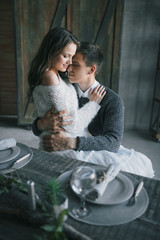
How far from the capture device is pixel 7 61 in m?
4.05

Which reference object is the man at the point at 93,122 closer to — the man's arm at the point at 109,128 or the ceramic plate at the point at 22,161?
the man's arm at the point at 109,128

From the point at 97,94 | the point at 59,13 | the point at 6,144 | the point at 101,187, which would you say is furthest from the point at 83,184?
the point at 59,13

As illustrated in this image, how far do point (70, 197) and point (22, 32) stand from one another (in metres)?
3.04

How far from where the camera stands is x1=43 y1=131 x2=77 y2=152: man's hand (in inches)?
54.1

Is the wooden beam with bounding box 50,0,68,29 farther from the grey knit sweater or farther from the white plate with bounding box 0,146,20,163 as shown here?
the white plate with bounding box 0,146,20,163

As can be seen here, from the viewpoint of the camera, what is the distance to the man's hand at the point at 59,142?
1.37m

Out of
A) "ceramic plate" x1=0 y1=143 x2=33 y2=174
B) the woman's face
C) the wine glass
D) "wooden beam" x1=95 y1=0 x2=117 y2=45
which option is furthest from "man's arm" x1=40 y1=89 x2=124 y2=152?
"wooden beam" x1=95 y1=0 x2=117 y2=45

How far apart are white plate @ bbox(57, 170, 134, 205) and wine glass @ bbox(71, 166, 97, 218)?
38mm

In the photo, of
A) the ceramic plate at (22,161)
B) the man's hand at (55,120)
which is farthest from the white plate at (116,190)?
the man's hand at (55,120)

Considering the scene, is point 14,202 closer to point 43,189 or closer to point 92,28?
point 43,189

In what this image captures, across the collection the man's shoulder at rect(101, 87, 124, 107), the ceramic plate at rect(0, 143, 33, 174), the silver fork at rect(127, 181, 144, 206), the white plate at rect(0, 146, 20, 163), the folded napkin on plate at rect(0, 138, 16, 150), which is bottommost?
the ceramic plate at rect(0, 143, 33, 174)

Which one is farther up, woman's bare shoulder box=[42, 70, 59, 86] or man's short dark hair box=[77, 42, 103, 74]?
man's short dark hair box=[77, 42, 103, 74]

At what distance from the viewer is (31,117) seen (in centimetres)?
357

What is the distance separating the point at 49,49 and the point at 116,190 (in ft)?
3.10
